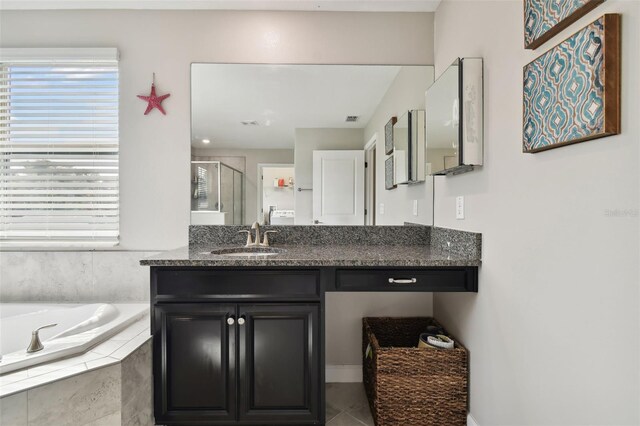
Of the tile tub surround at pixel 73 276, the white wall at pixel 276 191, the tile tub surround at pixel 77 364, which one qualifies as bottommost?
the tile tub surround at pixel 77 364

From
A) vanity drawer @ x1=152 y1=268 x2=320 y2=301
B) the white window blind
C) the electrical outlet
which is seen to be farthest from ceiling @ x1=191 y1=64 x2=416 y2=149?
vanity drawer @ x1=152 y1=268 x2=320 y2=301

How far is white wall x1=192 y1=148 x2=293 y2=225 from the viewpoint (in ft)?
7.45

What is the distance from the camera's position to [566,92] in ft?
3.38

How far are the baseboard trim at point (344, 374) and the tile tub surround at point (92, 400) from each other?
3.85 feet

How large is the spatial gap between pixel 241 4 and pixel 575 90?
1993mm

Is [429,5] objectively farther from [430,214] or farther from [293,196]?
[293,196]

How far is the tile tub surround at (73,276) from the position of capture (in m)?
2.23

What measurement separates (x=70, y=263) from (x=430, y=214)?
243 centimetres

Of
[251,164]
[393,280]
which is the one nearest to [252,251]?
[251,164]

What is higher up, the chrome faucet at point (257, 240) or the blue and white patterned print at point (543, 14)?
the blue and white patterned print at point (543, 14)

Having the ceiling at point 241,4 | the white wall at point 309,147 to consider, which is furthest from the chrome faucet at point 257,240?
the ceiling at point 241,4

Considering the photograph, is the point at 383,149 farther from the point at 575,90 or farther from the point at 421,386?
the point at 421,386

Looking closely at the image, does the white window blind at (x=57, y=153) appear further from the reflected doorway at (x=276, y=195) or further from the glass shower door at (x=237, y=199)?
the reflected doorway at (x=276, y=195)

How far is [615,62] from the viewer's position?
89cm
